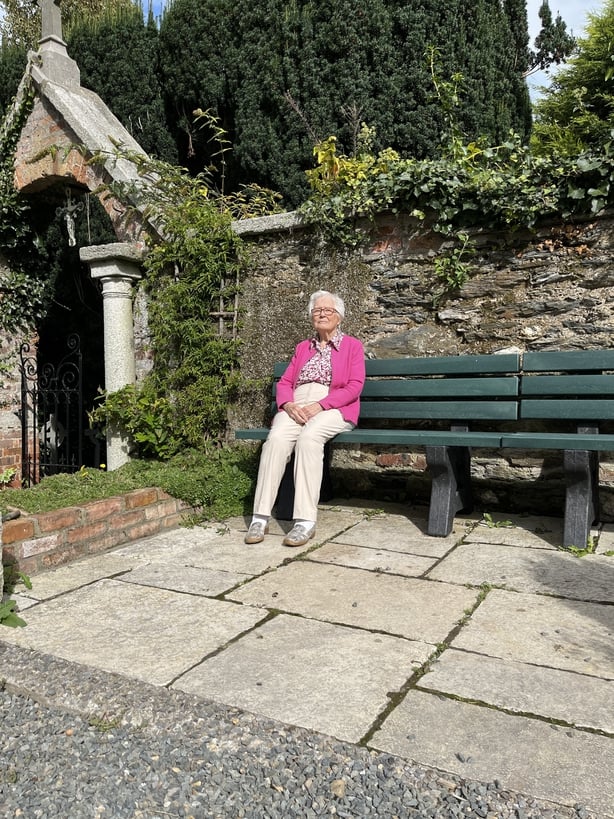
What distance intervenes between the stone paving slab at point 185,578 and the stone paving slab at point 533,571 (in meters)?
0.91

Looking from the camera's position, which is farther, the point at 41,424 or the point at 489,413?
the point at 41,424

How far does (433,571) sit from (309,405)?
1.23m

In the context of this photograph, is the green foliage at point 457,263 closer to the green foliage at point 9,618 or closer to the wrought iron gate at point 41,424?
the green foliage at point 9,618

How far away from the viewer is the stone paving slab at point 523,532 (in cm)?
331

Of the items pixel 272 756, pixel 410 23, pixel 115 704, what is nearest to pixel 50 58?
pixel 410 23

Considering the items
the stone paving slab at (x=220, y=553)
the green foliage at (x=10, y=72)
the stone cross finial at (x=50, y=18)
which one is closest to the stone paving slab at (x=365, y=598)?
the stone paving slab at (x=220, y=553)

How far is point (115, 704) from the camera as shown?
5.85ft

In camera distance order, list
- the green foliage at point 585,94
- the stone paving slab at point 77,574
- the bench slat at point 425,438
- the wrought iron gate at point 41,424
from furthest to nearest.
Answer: the green foliage at point 585,94, the wrought iron gate at point 41,424, the bench slat at point 425,438, the stone paving slab at point 77,574

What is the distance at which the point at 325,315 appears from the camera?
3898 mm

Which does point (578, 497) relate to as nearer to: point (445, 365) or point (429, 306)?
point (445, 365)

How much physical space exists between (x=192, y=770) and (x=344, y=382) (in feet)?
8.36

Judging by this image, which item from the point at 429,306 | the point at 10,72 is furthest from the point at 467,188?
the point at 10,72

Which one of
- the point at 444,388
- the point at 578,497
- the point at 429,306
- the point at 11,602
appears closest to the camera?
the point at 11,602

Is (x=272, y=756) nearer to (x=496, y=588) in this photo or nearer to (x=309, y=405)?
(x=496, y=588)
